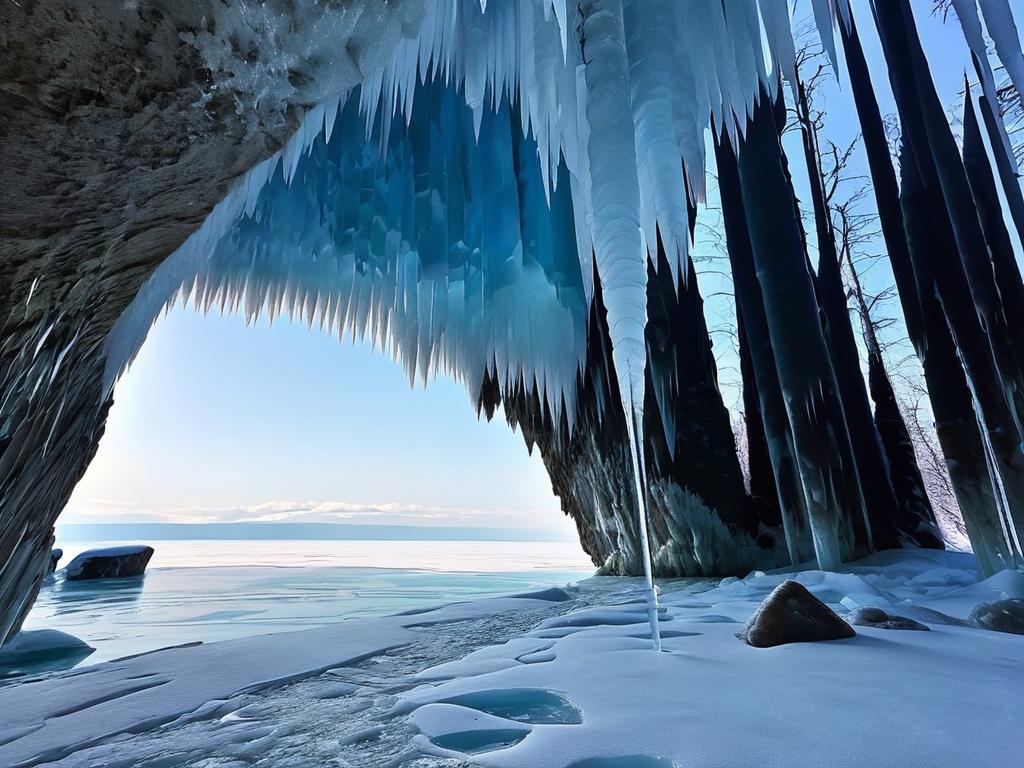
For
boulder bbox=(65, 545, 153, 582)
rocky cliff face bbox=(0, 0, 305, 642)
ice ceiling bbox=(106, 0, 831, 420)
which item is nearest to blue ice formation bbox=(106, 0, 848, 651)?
ice ceiling bbox=(106, 0, 831, 420)

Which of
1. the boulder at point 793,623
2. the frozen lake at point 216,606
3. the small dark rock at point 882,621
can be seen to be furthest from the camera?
the frozen lake at point 216,606

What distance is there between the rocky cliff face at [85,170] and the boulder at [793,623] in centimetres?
226

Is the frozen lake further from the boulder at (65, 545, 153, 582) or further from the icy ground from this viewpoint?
the boulder at (65, 545, 153, 582)

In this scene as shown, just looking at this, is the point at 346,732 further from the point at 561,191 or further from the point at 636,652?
the point at 561,191

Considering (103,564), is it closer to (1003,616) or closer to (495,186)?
(495,186)

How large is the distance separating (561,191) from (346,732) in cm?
515

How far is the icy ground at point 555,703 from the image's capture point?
0.91 meters

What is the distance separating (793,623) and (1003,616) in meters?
0.85

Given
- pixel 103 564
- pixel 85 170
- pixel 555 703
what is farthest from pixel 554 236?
pixel 103 564

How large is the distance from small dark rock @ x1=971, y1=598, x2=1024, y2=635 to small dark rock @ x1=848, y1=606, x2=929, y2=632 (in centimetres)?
26

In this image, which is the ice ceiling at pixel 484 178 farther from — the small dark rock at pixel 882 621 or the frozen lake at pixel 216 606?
the frozen lake at pixel 216 606

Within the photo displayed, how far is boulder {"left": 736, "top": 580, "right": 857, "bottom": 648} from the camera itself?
1605mm

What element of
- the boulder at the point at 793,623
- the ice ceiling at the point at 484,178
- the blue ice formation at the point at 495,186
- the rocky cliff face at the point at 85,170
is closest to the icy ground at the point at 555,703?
the boulder at the point at 793,623

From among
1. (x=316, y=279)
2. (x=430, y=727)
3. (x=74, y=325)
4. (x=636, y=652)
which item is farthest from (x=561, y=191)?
(x=430, y=727)
